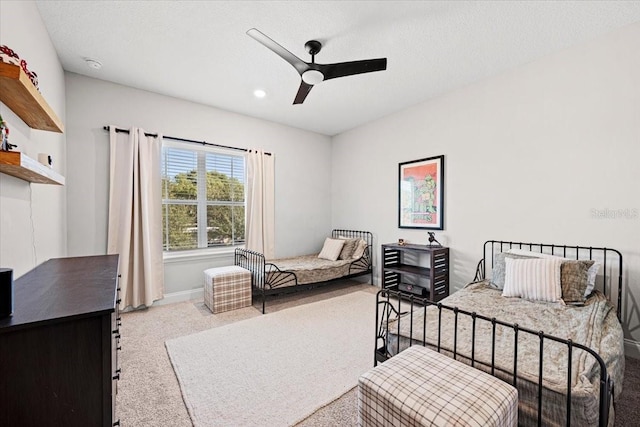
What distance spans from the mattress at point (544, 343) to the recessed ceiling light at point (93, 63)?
383 cm

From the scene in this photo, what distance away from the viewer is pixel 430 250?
3.38m

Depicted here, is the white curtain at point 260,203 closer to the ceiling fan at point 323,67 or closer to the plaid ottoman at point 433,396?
the ceiling fan at point 323,67

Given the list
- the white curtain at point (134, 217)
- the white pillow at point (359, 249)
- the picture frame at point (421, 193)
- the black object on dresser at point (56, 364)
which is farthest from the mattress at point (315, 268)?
the black object on dresser at point (56, 364)

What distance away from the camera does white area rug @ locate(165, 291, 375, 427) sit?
1.72m

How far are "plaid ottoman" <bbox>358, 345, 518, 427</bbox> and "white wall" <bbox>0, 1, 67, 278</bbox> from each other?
2070mm

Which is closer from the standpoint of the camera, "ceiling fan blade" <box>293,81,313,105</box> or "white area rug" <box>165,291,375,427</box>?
"white area rug" <box>165,291,375,427</box>

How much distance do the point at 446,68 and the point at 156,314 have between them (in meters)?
4.44

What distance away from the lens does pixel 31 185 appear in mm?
1945

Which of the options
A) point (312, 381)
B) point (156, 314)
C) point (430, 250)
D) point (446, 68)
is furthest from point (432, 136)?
point (156, 314)

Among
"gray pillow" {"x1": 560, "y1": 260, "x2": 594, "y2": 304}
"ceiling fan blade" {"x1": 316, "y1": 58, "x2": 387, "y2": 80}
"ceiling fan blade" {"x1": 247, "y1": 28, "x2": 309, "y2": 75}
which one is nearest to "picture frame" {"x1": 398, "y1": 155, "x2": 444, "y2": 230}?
"gray pillow" {"x1": 560, "y1": 260, "x2": 594, "y2": 304}

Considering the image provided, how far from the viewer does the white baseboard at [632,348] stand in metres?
2.30

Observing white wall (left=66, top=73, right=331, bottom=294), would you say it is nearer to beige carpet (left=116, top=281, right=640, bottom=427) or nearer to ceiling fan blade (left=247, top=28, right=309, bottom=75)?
beige carpet (left=116, top=281, right=640, bottom=427)

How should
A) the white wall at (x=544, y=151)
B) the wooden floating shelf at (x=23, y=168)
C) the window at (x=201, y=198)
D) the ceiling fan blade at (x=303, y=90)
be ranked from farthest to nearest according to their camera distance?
the window at (x=201, y=198) → the ceiling fan blade at (x=303, y=90) → the white wall at (x=544, y=151) → the wooden floating shelf at (x=23, y=168)

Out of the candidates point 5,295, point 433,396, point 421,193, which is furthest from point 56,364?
point 421,193
